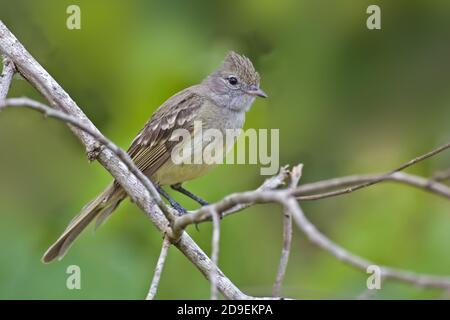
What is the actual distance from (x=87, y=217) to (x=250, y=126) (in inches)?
63.1

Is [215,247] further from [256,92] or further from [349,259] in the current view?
[256,92]

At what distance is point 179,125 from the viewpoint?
5223 millimetres

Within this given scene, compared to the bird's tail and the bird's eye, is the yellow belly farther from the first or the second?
the bird's eye

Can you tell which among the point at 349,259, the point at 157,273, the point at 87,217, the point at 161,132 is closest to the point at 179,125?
the point at 161,132

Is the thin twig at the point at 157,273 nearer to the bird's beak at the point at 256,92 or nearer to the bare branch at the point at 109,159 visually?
the bare branch at the point at 109,159

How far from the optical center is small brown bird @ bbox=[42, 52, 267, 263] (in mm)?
4898

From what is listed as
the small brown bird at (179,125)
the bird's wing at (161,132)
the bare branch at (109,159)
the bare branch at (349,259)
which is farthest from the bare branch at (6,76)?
the bare branch at (349,259)

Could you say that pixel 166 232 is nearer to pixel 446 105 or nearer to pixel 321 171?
pixel 321 171

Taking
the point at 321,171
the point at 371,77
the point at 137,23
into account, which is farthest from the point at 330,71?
the point at 137,23

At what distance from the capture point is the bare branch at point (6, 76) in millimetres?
3935

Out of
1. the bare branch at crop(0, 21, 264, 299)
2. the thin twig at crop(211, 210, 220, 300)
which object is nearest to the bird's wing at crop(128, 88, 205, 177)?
the bare branch at crop(0, 21, 264, 299)

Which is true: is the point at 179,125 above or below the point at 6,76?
below

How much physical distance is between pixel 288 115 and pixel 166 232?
→ 9.89 feet

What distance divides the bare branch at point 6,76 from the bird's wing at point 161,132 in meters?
1.23
